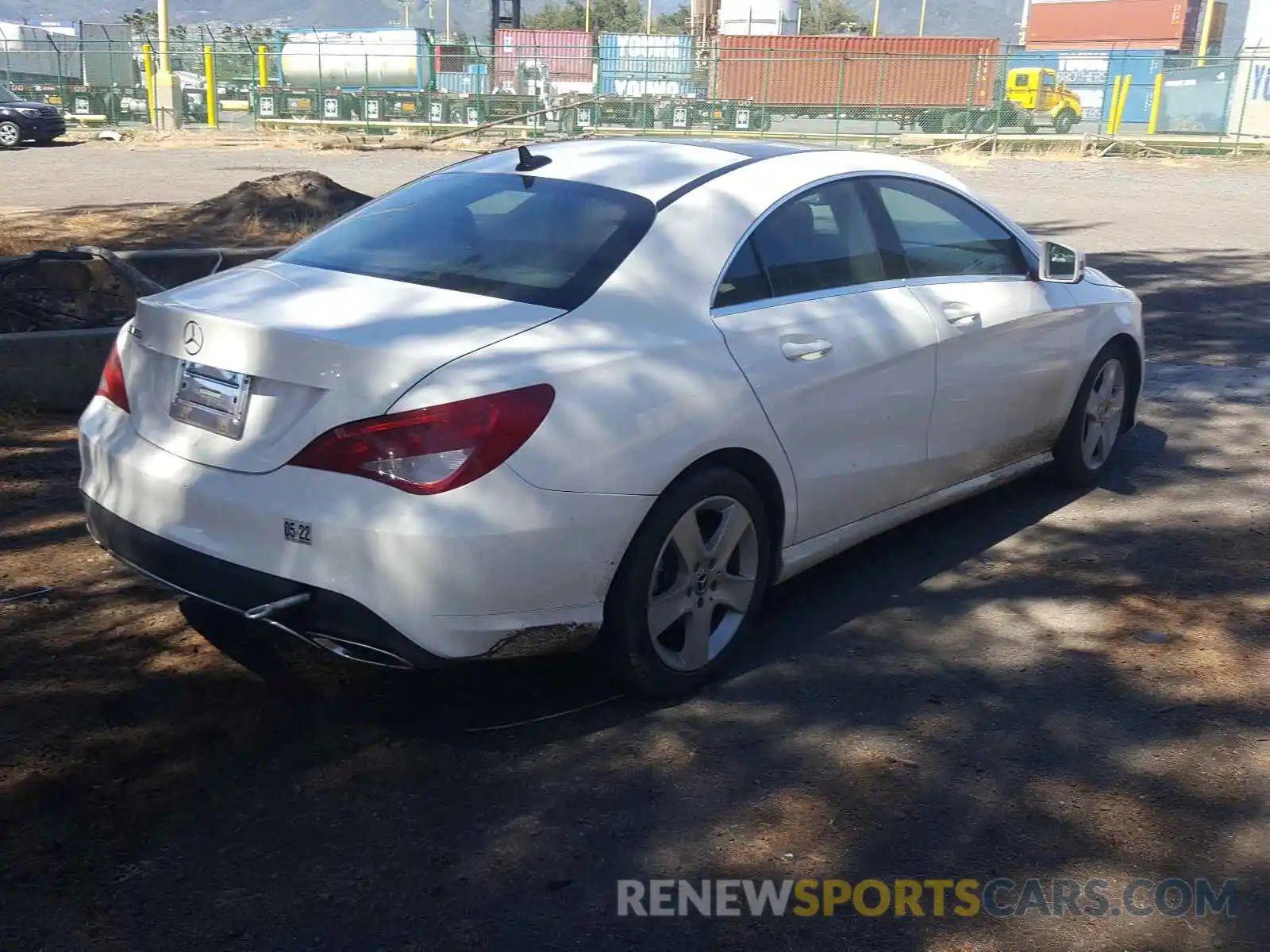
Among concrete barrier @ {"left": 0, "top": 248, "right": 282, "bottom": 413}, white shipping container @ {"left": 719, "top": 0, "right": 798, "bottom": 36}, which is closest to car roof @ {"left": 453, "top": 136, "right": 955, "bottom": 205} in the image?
concrete barrier @ {"left": 0, "top": 248, "right": 282, "bottom": 413}

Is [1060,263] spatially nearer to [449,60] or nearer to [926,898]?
[926,898]

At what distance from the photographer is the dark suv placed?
95.3ft

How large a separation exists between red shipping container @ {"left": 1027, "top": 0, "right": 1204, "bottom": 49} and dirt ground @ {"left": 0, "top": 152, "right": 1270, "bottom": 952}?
58.1m

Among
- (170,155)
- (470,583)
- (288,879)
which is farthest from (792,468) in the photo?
(170,155)

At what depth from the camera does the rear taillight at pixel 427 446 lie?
10.6 feet

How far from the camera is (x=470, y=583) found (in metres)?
3.29

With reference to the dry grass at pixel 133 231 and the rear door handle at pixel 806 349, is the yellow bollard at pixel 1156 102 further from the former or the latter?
the rear door handle at pixel 806 349

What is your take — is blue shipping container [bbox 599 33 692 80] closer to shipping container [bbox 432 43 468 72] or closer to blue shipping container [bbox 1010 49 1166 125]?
shipping container [bbox 432 43 468 72]

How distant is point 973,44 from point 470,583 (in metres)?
45.9

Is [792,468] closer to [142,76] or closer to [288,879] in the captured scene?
[288,879]

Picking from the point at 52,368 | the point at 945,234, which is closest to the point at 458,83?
the point at 52,368

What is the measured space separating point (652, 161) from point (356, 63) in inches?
1571

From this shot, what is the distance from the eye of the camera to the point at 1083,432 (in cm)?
579

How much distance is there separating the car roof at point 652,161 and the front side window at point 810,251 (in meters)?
0.20
